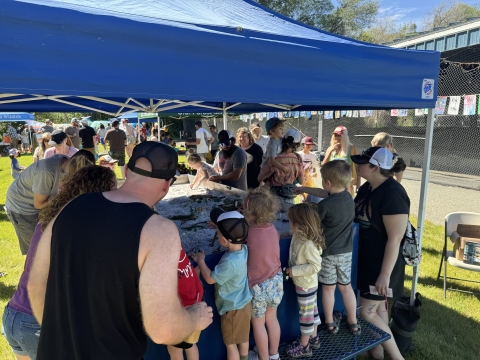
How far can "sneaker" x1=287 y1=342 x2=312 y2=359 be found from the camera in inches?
89.1

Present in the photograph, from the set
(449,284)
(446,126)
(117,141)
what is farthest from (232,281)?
(446,126)

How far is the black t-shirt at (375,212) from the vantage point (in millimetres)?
2262

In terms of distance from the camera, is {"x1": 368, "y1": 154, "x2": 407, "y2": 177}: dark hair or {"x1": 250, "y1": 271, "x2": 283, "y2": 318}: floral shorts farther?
{"x1": 368, "y1": 154, "x2": 407, "y2": 177}: dark hair

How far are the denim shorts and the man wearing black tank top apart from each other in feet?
1.47

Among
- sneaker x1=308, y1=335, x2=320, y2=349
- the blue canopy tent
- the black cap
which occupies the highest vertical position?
the blue canopy tent

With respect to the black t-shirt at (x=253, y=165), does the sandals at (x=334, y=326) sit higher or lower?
lower

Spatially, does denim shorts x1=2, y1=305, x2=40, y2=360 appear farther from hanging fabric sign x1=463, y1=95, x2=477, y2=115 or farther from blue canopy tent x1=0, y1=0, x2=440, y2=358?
hanging fabric sign x1=463, y1=95, x2=477, y2=115

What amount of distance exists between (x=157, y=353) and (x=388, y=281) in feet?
5.19

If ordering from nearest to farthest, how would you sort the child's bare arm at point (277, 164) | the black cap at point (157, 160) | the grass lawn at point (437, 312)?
the black cap at point (157, 160)
the grass lawn at point (437, 312)
the child's bare arm at point (277, 164)

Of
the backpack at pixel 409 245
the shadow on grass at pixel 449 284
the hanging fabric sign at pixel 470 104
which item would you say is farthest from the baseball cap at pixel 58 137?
the hanging fabric sign at pixel 470 104

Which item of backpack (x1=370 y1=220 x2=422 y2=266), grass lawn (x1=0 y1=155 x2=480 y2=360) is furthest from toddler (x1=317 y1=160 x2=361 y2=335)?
grass lawn (x1=0 y1=155 x2=480 y2=360)

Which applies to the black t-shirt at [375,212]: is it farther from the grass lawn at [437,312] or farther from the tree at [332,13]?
the tree at [332,13]

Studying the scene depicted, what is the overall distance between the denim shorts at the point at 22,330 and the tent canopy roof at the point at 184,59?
3.43 feet

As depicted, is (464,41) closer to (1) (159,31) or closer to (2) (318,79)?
(2) (318,79)
